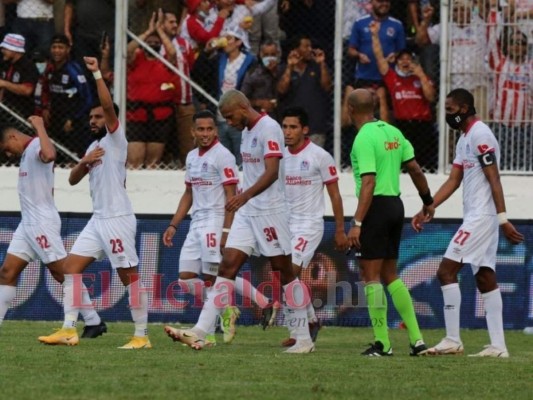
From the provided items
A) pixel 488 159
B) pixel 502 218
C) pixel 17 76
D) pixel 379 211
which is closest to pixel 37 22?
pixel 17 76

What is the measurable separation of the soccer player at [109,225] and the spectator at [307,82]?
6.03m

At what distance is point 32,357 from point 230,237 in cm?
208

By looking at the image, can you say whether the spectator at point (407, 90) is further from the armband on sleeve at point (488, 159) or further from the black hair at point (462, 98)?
the armband on sleeve at point (488, 159)

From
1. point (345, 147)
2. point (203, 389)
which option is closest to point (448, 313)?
point (203, 389)

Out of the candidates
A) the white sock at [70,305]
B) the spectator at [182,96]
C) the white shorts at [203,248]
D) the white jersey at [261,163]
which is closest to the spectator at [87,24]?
the spectator at [182,96]

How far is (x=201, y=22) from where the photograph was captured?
1839cm

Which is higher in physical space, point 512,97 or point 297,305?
point 512,97

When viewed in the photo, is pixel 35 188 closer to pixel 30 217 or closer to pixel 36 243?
pixel 30 217

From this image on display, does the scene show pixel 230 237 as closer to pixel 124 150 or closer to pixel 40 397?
pixel 124 150

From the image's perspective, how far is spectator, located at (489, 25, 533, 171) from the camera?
58.5ft

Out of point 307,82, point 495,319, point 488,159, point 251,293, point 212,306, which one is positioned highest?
point 307,82

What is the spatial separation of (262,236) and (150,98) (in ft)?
23.6

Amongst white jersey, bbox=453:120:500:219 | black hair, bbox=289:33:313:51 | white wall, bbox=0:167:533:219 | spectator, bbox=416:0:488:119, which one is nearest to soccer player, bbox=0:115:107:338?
white jersey, bbox=453:120:500:219

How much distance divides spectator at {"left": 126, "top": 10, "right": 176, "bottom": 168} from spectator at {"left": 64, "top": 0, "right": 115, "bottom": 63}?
0.44 metres
